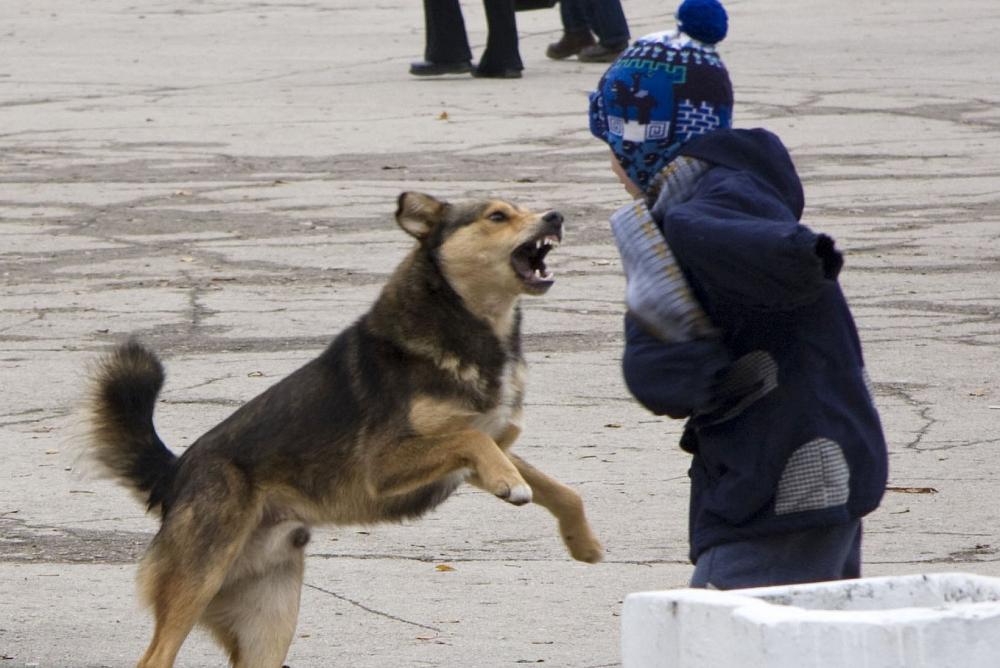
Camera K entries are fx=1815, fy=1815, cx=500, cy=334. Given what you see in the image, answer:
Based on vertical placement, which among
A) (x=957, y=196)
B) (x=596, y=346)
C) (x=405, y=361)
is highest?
(x=405, y=361)

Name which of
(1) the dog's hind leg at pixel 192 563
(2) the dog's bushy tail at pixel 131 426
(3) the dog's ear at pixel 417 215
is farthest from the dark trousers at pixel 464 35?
(1) the dog's hind leg at pixel 192 563

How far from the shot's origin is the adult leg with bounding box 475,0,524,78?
16.2 metres

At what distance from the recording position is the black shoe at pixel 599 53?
17.4 m

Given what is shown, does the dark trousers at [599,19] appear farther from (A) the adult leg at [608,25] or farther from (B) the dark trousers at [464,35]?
(B) the dark trousers at [464,35]

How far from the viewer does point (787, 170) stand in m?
3.52

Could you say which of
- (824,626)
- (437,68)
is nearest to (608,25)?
(437,68)

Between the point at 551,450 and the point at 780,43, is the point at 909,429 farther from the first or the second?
the point at 780,43

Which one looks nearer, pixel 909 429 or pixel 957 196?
pixel 909 429

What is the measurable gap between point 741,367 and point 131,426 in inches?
80.2

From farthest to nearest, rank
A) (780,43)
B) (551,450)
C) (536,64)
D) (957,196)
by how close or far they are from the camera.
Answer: (780,43), (536,64), (957,196), (551,450)

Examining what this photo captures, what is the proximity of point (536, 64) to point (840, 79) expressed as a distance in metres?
3.11

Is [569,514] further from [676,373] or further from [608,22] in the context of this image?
[608,22]

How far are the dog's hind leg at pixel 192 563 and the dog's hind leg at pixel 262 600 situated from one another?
0.09 metres

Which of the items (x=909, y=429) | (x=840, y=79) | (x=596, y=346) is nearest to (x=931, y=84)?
(x=840, y=79)
